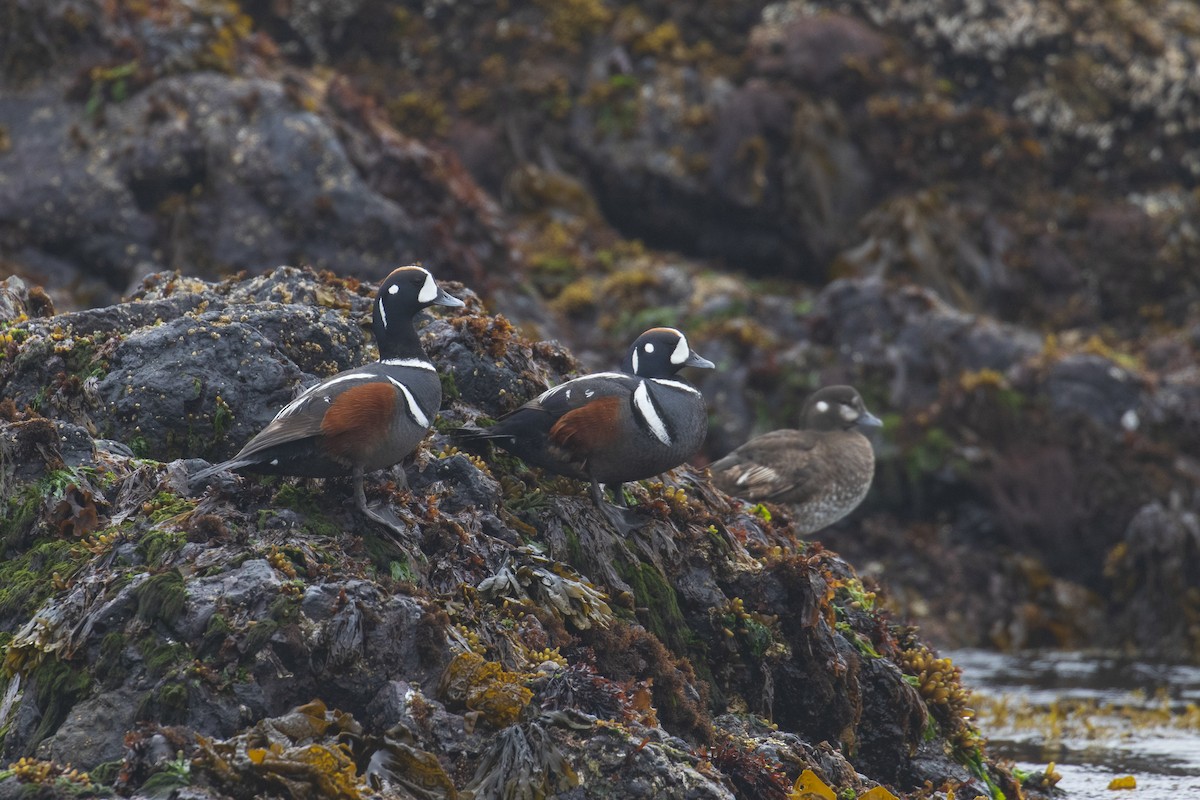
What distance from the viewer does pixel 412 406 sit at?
6.72m

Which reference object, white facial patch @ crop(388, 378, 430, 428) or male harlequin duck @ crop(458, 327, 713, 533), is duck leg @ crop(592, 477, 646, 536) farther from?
white facial patch @ crop(388, 378, 430, 428)

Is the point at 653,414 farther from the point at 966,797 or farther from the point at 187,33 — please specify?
the point at 187,33

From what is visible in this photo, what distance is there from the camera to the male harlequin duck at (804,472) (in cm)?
1195

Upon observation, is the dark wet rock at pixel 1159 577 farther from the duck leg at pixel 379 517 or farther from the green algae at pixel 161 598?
the green algae at pixel 161 598

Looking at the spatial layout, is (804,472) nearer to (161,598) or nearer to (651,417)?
(651,417)

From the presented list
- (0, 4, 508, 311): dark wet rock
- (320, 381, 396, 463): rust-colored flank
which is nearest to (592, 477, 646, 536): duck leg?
(320, 381, 396, 463): rust-colored flank

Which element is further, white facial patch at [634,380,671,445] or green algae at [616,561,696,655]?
white facial patch at [634,380,671,445]

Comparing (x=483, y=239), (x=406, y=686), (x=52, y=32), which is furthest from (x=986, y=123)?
(x=406, y=686)

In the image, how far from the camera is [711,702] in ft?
23.2

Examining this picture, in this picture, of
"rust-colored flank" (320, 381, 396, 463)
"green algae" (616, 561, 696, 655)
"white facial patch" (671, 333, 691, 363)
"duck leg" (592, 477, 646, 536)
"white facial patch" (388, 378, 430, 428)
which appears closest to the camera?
"rust-colored flank" (320, 381, 396, 463)

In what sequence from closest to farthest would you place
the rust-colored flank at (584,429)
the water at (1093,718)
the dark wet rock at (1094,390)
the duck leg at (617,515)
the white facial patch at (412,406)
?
the white facial patch at (412,406)
the rust-colored flank at (584,429)
the duck leg at (617,515)
the water at (1093,718)
the dark wet rock at (1094,390)

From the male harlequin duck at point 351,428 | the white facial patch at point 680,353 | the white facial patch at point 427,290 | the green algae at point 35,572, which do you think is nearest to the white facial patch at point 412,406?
the male harlequin duck at point 351,428

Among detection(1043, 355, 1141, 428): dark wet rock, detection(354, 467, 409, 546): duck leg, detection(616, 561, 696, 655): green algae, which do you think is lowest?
detection(1043, 355, 1141, 428): dark wet rock

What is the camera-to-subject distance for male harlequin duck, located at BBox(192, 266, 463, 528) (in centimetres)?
629
